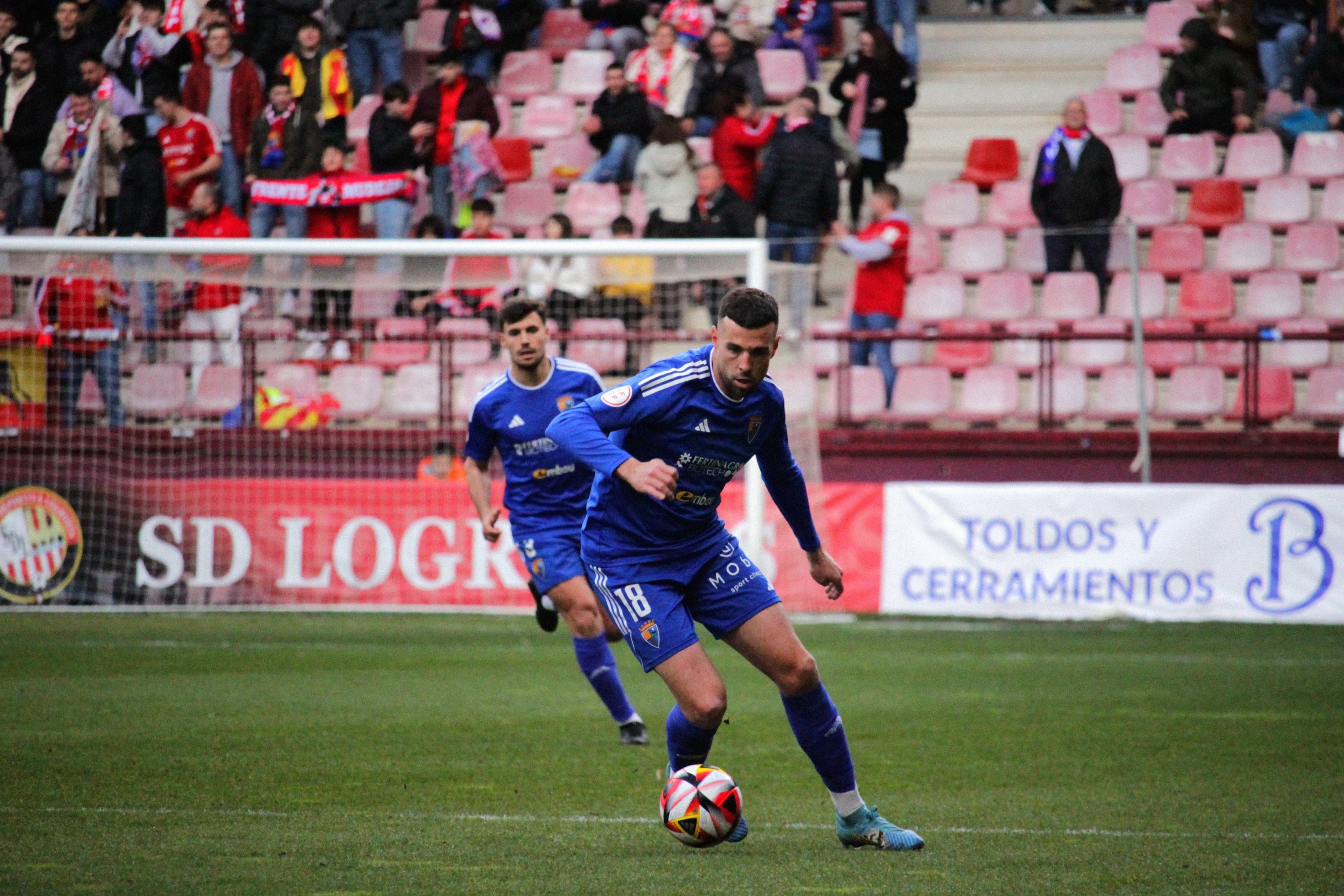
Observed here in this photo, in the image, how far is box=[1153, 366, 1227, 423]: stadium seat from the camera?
16312 millimetres

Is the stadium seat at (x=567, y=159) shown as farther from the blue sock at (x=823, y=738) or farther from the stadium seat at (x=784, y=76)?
the blue sock at (x=823, y=738)

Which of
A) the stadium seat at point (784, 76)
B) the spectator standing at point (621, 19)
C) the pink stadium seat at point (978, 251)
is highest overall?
the spectator standing at point (621, 19)

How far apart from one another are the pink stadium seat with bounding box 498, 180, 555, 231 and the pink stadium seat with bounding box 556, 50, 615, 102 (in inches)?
72.3

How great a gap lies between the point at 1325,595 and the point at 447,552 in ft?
25.2

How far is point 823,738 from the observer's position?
5.57 meters

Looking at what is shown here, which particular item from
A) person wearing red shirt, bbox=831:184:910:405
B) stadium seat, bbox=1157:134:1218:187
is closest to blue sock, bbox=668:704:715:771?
person wearing red shirt, bbox=831:184:910:405

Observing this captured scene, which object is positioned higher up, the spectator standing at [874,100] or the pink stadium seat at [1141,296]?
the spectator standing at [874,100]

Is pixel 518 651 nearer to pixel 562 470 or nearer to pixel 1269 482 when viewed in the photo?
pixel 562 470

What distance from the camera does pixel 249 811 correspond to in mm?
6102

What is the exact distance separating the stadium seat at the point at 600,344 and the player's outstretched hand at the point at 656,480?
35.4 feet

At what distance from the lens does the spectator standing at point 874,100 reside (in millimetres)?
18250

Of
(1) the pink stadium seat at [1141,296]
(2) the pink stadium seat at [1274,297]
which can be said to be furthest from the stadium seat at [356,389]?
(2) the pink stadium seat at [1274,297]

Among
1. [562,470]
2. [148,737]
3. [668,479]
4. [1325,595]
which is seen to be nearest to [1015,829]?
[668,479]

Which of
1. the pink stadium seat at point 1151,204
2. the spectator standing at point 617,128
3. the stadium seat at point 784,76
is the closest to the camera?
the spectator standing at point 617,128
